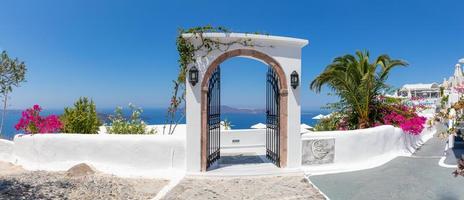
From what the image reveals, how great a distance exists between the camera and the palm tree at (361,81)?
34.2ft

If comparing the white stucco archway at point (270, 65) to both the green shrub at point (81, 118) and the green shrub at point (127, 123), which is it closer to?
the green shrub at point (127, 123)

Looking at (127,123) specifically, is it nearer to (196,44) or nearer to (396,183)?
(196,44)

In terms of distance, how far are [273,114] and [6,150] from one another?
26.0 ft

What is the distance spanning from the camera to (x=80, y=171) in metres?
7.07

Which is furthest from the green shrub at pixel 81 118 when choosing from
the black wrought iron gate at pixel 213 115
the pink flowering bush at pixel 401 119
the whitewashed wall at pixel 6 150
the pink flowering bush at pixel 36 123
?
the pink flowering bush at pixel 401 119

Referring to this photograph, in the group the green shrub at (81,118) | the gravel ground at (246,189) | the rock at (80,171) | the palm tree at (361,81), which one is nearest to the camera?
the gravel ground at (246,189)

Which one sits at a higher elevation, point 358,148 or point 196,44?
point 196,44

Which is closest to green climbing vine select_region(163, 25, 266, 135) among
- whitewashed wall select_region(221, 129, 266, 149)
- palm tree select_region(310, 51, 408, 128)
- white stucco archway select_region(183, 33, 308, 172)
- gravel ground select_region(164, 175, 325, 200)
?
white stucco archway select_region(183, 33, 308, 172)

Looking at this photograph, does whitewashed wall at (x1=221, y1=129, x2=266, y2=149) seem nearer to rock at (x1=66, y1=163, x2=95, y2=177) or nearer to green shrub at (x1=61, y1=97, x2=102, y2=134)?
green shrub at (x1=61, y1=97, x2=102, y2=134)

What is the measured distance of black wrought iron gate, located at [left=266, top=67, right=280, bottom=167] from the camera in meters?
7.78

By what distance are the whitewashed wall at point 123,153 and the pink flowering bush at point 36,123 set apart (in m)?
0.82

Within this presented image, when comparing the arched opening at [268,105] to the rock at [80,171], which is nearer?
the rock at [80,171]

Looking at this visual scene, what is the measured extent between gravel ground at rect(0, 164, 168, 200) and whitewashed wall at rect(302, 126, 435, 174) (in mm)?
4031

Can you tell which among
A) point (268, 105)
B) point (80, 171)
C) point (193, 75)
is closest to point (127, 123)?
point (80, 171)
